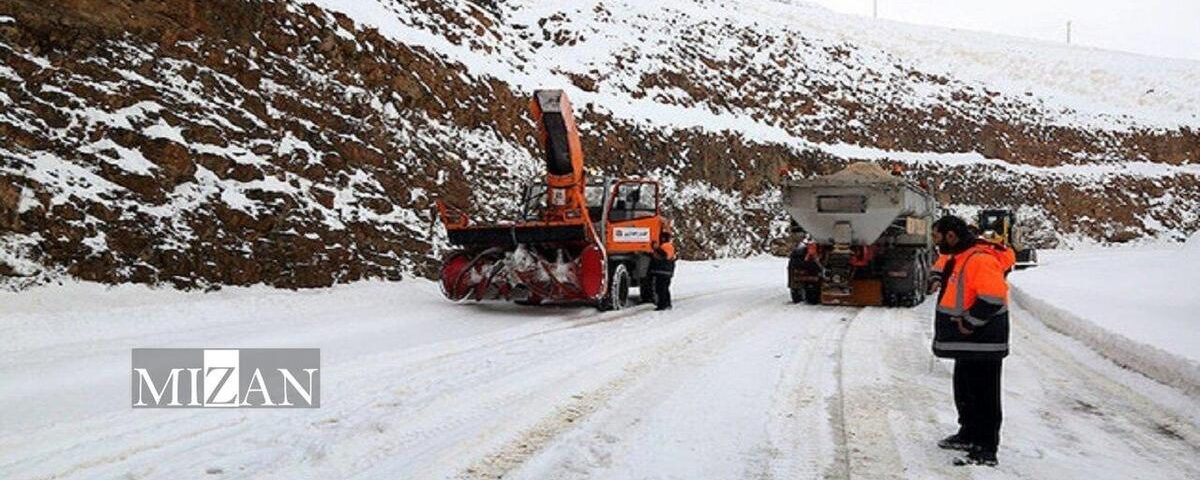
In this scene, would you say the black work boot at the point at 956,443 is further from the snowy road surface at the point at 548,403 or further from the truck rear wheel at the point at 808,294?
the truck rear wheel at the point at 808,294

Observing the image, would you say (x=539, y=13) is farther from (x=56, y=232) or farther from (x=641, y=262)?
(x=56, y=232)

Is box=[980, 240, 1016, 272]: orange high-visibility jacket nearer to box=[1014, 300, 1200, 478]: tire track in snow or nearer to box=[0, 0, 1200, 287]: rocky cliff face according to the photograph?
box=[1014, 300, 1200, 478]: tire track in snow

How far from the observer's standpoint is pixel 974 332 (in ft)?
15.2

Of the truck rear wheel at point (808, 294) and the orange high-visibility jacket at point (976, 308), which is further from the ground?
the orange high-visibility jacket at point (976, 308)

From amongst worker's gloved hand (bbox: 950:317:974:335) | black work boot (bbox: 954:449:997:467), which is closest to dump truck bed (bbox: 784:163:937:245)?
worker's gloved hand (bbox: 950:317:974:335)

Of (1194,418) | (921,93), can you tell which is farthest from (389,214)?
(921,93)

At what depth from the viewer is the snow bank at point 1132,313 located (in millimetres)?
7176

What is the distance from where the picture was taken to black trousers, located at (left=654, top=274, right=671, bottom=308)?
11.9m

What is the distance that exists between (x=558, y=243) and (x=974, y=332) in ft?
23.0

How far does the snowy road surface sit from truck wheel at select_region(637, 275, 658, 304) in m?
2.57

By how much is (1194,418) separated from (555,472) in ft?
15.5

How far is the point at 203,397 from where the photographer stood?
572cm

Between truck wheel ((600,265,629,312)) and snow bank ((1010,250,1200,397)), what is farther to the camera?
truck wheel ((600,265,629,312))

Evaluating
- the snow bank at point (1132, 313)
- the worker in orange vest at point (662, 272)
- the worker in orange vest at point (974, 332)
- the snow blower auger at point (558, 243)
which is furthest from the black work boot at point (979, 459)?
the worker in orange vest at point (662, 272)
